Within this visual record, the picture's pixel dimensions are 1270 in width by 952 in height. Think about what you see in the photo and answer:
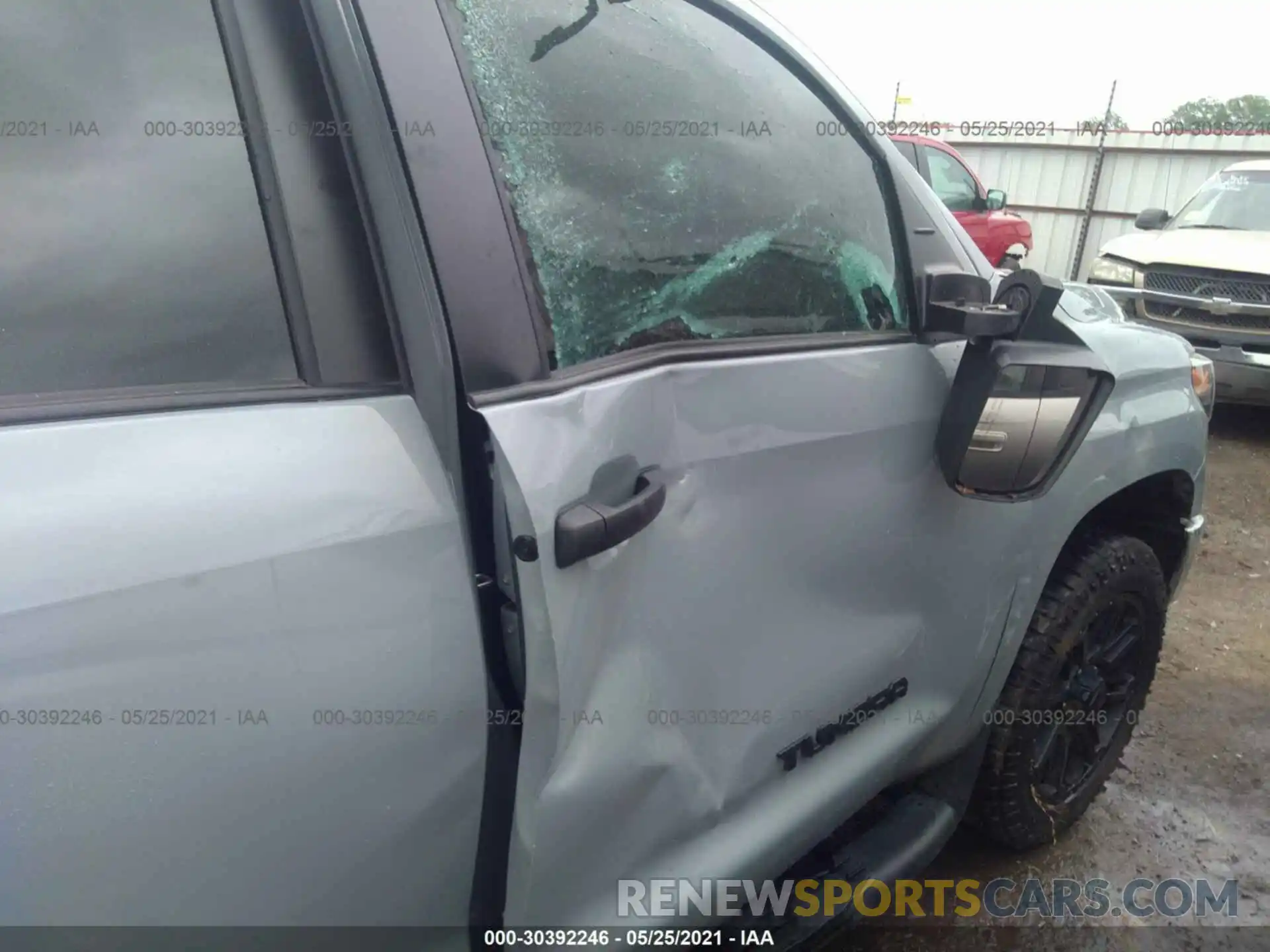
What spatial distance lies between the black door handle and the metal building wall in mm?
12536

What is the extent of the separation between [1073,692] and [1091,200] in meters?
12.3

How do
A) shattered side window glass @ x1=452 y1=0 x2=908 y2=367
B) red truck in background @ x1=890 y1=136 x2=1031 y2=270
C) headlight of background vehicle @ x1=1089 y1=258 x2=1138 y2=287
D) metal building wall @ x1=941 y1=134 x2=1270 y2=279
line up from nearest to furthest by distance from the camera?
shattered side window glass @ x1=452 y1=0 x2=908 y2=367 → headlight of background vehicle @ x1=1089 y1=258 x2=1138 y2=287 → red truck in background @ x1=890 y1=136 x2=1031 y2=270 → metal building wall @ x1=941 y1=134 x2=1270 y2=279

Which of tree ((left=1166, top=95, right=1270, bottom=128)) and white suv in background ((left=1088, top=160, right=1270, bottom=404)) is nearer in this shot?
white suv in background ((left=1088, top=160, right=1270, bottom=404))

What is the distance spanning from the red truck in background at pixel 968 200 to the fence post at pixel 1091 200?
2918 mm

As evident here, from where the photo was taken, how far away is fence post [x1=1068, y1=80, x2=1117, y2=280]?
12375mm

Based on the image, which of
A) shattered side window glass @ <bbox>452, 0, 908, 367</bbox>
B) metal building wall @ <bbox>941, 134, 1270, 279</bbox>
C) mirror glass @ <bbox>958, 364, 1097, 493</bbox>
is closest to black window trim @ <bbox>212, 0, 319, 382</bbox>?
shattered side window glass @ <bbox>452, 0, 908, 367</bbox>

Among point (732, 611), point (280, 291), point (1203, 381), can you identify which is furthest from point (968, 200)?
point (280, 291)

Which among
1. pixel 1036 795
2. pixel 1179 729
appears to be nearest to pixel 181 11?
pixel 1036 795

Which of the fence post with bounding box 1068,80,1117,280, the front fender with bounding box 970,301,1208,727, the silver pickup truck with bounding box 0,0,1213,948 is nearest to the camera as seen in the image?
the silver pickup truck with bounding box 0,0,1213,948

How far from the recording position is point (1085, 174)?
1263cm

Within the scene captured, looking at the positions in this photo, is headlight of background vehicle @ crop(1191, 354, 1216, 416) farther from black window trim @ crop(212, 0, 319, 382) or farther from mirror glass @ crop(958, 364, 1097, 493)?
black window trim @ crop(212, 0, 319, 382)

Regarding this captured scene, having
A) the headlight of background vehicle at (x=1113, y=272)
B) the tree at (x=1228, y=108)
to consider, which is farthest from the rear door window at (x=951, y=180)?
the tree at (x=1228, y=108)

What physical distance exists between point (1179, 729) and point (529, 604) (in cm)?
288

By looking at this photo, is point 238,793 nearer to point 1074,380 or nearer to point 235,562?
point 235,562
